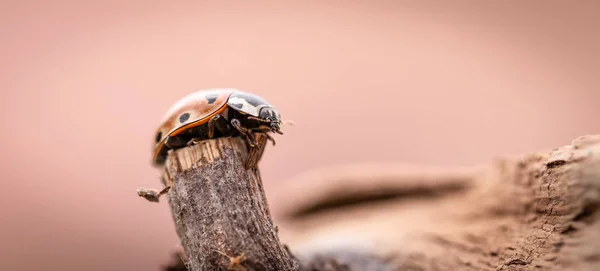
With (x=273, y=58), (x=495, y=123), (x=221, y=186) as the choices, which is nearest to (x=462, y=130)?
(x=495, y=123)

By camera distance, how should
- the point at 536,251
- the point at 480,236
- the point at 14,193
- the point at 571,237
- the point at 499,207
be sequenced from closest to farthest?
1. the point at 571,237
2. the point at 536,251
3. the point at 480,236
4. the point at 499,207
5. the point at 14,193

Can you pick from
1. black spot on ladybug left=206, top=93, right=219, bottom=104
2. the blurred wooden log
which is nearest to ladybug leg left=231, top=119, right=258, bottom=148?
black spot on ladybug left=206, top=93, right=219, bottom=104

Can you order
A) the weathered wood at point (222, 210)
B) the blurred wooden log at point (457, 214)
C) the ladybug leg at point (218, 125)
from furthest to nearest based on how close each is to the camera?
1. the ladybug leg at point (218, 125)
2. the weathered wood at point (222, 210)
3. the blurred wooden log at point (457, 214)

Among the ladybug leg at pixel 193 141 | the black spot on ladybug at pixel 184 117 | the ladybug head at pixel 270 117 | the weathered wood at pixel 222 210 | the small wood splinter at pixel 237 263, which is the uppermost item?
the ladybug head at pixel 270 117

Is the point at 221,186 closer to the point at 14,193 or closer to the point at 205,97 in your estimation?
the point at 205,97

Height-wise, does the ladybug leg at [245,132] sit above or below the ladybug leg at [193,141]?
above

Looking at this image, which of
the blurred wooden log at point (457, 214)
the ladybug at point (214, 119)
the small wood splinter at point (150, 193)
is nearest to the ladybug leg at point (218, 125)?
the ladybug at point (214, 119)

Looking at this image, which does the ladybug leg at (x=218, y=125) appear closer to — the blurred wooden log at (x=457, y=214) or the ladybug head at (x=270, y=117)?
the ladybug head at (x=270, y=117)
